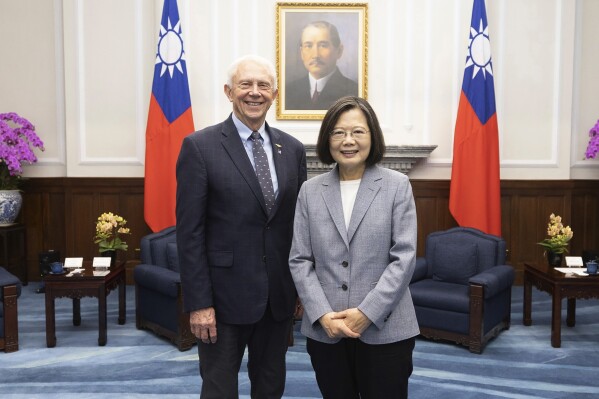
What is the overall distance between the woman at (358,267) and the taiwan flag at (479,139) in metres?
3.73

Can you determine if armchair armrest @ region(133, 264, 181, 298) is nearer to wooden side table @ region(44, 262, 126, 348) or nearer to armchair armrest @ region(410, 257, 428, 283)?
wooden side table @ region(44, 262, 126, 348)

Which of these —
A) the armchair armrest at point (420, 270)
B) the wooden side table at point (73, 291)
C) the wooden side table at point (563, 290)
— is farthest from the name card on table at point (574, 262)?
the wooden side table at point (73, 291)

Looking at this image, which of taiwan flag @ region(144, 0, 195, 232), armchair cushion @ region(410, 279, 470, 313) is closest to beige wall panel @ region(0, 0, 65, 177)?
taiwan flag @ region(144, 0, 195, 232)

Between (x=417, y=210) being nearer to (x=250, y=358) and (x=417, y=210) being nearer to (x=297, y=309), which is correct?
(x=297, y=309)

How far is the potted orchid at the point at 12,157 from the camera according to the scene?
527 centimetres

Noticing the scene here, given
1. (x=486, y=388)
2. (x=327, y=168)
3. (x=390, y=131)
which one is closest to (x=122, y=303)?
(x=327, y=168)

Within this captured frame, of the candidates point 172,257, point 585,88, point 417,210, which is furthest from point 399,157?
point 172,257

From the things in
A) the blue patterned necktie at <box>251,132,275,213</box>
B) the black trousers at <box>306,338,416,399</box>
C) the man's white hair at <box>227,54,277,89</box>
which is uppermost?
the man's white hair at <box>227,54,277,89</box>

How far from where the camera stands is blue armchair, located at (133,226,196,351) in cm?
370

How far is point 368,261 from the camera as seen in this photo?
1.69 m

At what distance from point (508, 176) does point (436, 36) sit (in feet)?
5.54

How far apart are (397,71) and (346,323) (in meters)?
4.40

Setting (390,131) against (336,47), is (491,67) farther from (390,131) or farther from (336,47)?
(336,47)

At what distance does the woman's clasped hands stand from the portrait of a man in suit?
415 centimetres
